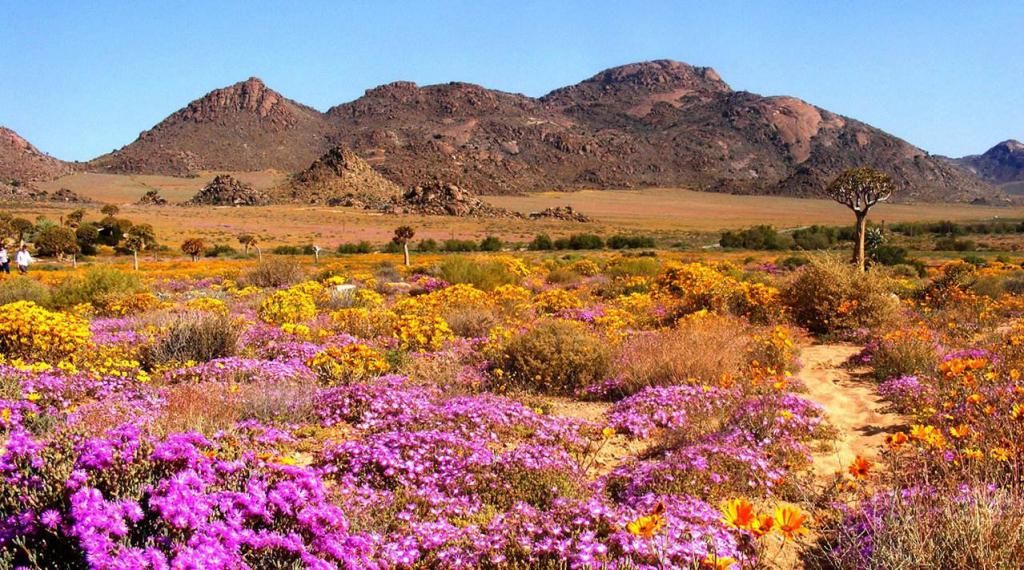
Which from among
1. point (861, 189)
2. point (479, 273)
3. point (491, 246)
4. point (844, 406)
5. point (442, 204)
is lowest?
point (844, 406)

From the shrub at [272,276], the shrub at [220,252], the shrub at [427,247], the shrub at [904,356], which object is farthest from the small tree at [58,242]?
the shrub at [904,356]

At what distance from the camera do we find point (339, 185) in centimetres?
11638

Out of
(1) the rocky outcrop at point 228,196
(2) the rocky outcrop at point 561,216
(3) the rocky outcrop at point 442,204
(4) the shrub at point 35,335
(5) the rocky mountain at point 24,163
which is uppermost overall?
(5) the rocky mountain at point 24,163

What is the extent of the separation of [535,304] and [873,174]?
9564 mm

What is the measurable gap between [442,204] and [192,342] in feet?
295

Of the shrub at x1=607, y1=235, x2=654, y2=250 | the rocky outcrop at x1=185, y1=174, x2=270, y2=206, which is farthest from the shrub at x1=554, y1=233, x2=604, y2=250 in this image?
the rocky outcrop at x1=185, y1=174, x2=270, y2=206

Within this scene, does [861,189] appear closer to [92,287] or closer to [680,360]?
[680,360]

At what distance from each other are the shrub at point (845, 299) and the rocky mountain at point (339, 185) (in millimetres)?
98036

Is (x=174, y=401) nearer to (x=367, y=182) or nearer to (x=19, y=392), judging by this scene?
(x=19, y=392)

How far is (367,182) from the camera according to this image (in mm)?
120938

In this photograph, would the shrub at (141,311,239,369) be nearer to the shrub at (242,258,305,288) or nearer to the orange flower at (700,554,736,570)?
the orange flower at (700,554,736,570)

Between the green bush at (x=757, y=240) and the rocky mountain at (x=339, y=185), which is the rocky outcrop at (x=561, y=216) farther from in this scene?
the green bush at (x=757, y=240)

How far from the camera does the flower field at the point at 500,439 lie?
3.04 meters

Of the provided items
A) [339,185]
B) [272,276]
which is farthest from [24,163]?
[272,276]
